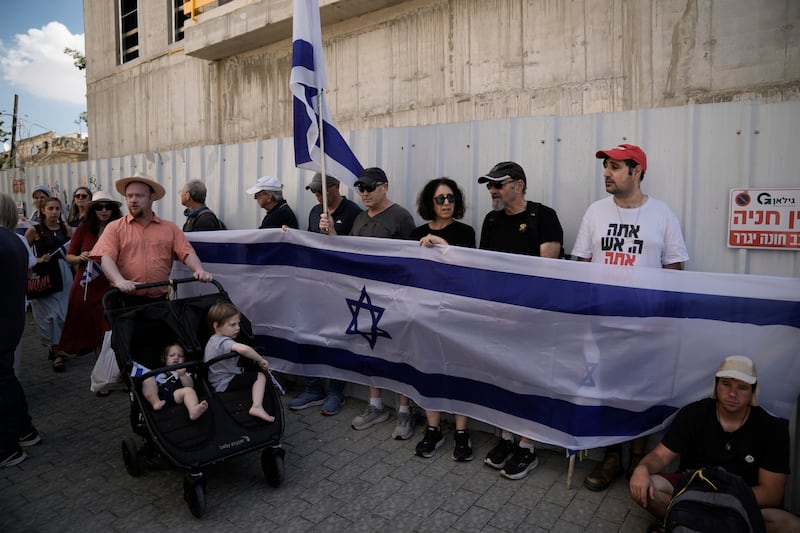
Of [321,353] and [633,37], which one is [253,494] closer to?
[321,353]

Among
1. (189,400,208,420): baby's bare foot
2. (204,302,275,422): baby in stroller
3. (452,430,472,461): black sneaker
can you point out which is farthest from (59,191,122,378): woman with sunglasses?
(452,430,472,461): black sneaker

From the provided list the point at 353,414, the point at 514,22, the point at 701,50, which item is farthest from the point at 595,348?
the point at 514,22

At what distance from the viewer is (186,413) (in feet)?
11.2

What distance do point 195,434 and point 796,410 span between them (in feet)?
11.7

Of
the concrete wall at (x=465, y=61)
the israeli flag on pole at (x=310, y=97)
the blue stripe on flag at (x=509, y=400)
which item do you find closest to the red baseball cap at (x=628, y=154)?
the blue stripe on flag at (x=509, y=400)

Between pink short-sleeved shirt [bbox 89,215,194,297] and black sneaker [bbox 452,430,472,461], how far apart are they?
274 cm

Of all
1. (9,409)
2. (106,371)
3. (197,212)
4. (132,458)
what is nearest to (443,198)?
(106,371)

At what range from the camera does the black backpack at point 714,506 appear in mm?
2516

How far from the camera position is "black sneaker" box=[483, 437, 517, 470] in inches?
149

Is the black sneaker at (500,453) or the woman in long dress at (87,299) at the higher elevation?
the woman in long dress at (87,299)

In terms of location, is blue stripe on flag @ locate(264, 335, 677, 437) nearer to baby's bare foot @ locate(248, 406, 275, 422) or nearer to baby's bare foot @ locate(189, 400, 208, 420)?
baby's bare foot @ locate(248, 406, 275, 422)

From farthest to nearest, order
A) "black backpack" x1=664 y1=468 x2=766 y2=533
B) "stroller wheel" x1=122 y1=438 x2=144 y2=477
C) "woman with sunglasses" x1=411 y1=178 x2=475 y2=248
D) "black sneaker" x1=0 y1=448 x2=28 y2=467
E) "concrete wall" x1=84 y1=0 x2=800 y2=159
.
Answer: "concrete wall" x1=84 y1=0 x2=800 y2=159
"woman with sunglasses" x1=411 y1=178 x2=475 y2=248
"black sneaker" x1=0 y1=448 x2=28 y2=467
"stroller wheel" x1=122 y1=438 x2=144 y2=477
"black backpack" x1=664 y1=468 x2=766 y2=533

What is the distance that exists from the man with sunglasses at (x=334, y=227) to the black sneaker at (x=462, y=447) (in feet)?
4.18

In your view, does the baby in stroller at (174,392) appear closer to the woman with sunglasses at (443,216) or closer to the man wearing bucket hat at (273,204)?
the woman with sunglasses at (443,216)
